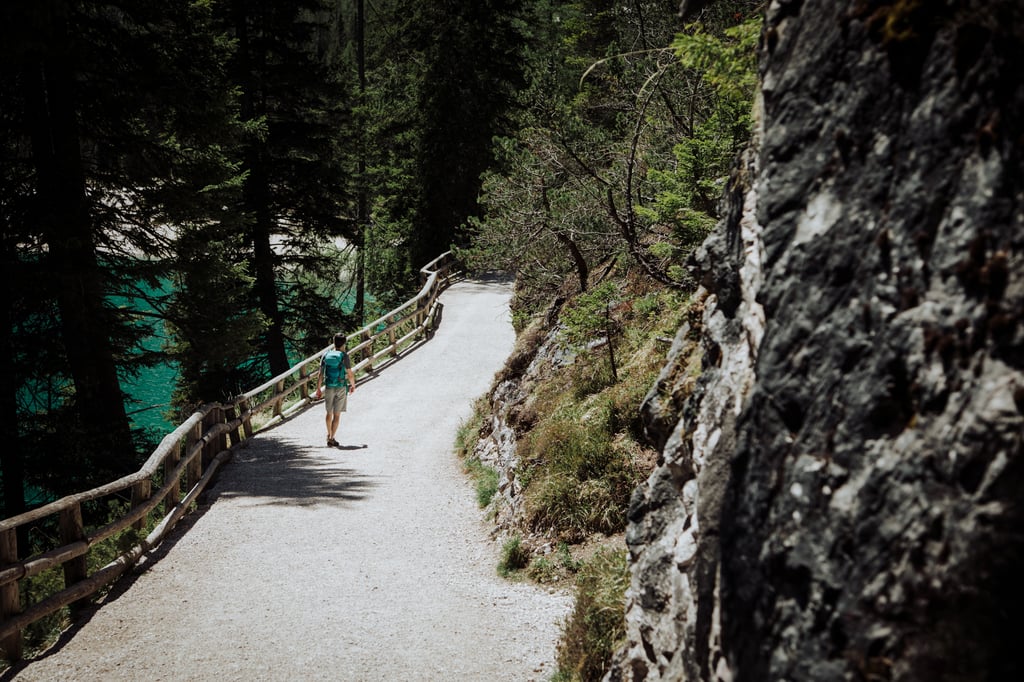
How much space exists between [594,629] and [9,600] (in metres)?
4.81

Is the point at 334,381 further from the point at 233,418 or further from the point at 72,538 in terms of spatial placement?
the point at 72,538

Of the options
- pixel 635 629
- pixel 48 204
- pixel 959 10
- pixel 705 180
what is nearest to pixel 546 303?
pixel 705 180

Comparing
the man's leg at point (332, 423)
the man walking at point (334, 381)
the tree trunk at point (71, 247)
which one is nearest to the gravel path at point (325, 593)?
the man's leg at point (332, 423)

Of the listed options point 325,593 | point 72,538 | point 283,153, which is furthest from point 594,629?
point 283,153

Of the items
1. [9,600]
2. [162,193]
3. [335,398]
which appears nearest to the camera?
[9,600]

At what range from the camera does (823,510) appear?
2283mm

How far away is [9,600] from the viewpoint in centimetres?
591

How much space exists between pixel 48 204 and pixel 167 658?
773 cm

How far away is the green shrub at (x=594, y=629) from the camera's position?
5.31 meters

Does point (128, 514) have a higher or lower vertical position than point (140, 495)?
lower

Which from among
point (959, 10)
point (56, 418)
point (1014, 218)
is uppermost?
point (959, 10)

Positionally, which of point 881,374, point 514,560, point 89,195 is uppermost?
point 89,195

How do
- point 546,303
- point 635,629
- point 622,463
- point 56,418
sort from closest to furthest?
point 635,629 < point 622,463 < point 56,418 < point 546,303

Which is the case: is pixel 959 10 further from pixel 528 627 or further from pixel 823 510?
pixel 528 627
